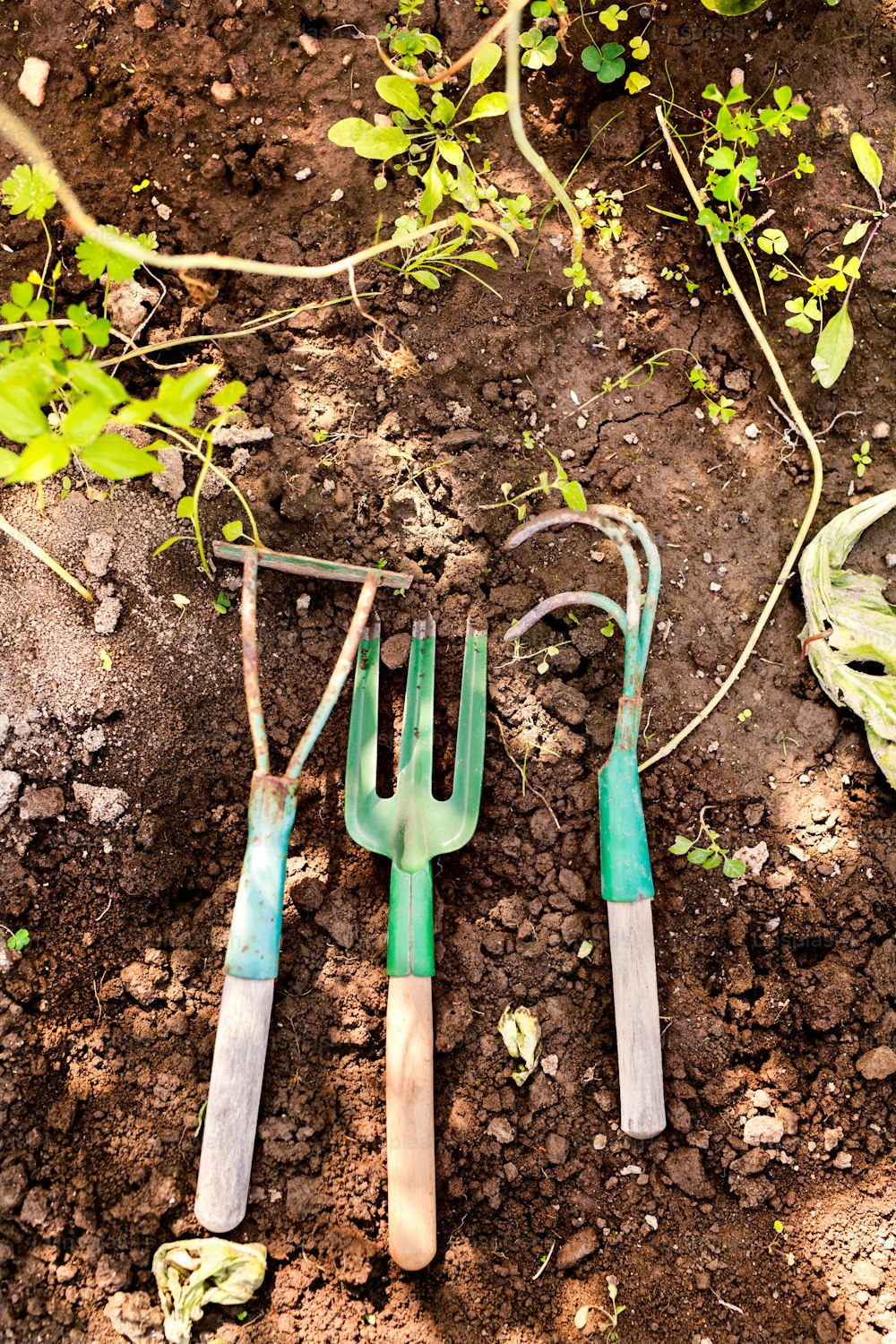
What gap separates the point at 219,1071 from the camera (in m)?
1.73

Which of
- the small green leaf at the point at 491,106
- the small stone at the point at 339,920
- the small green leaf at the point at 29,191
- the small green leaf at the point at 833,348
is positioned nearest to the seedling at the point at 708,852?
the small stone at the point at 339,920

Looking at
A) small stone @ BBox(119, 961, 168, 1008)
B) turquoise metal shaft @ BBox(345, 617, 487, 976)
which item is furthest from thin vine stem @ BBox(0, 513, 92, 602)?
small stone @ BBox(119, 961, 168, 1008)

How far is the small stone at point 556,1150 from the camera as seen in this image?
1835 mm

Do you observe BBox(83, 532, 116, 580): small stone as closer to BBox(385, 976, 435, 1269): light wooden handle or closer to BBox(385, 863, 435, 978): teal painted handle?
BBox(385, 863, 435, 978): teal painted handle

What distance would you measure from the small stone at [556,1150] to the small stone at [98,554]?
1483 mm

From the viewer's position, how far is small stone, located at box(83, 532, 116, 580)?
1.95 m

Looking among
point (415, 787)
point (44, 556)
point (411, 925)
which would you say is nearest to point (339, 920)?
point (411, 925)

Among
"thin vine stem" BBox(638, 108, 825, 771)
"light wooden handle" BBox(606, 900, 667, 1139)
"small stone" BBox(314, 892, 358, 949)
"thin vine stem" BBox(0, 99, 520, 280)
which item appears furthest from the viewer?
"thin vine stem" BBox(638, 108, 825, 771)

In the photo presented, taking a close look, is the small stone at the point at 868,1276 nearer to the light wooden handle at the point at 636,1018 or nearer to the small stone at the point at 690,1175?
the small stone at the point at 690,1175

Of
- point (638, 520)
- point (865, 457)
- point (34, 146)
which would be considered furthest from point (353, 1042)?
point (34, 146)

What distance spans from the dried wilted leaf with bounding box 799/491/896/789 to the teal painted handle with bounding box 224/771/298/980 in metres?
1.16

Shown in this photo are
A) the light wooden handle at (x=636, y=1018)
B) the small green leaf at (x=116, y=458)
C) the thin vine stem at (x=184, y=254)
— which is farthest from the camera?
the light wooden handle at (x=636, y=1018)

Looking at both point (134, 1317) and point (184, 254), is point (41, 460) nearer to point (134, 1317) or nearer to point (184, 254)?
point (184, 254)

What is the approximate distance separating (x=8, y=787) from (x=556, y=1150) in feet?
4.36
